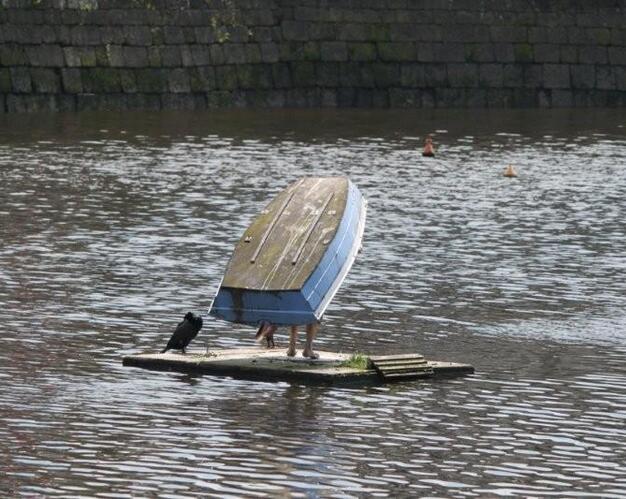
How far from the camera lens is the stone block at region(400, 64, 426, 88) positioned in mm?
60469

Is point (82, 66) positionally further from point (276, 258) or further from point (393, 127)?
point (276, 258)

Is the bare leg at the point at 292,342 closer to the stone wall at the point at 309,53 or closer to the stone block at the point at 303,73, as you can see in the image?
the stone wall at the point at 309,53

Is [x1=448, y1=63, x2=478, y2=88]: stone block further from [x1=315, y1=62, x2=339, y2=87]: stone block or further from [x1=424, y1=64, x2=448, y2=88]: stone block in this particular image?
[x1=315, y1=62, x2=339, y2=87]: stone block

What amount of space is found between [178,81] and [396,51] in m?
7.33

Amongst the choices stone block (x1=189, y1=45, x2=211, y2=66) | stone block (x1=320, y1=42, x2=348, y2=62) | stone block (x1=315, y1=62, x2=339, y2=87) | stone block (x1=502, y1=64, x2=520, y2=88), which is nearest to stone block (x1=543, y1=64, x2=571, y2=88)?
stone block (x1=502, y1=64, x2=520, y2=88)

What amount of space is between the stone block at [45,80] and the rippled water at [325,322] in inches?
136

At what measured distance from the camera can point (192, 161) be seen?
44281 mm

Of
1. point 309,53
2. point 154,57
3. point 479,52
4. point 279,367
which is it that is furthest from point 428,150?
point 279,367

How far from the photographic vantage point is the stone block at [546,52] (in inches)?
2453

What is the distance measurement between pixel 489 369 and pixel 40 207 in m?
15.0

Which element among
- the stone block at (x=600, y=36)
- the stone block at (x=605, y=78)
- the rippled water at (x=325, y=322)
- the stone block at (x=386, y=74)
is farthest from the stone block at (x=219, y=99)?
the stone block at (x=605, y=78)

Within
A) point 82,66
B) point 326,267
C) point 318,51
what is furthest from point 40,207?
point 318,51

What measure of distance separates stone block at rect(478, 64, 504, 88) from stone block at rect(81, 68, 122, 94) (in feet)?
40.4

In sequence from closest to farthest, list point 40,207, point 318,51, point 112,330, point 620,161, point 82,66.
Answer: point 112,330 < point 40,207 < point 620,161 < point 82,66 < point 318,51
